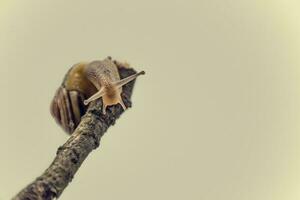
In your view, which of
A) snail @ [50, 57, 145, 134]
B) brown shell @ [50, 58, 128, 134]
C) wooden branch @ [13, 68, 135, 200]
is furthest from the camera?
brown shell @ [50, 58, 128, 134]

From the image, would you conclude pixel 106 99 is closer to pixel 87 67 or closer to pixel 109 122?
pixel 109 122

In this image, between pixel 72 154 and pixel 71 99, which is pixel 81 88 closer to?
pixel 71 99

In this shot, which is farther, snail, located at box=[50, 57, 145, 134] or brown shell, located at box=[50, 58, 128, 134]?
brown shell, located at box=[50, 58, 128, 134]

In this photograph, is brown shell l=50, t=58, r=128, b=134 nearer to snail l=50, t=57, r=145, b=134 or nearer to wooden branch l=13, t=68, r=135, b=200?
snail l=50, t=57, r=145, b=134

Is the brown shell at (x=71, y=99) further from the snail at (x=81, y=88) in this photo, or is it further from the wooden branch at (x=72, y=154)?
the wooden branch at (x=72, y=154)

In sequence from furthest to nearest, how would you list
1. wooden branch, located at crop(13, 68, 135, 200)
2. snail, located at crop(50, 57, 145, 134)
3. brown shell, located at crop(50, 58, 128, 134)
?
brown shell, located at crop(50, 58, 128, 134) < snail, located at crop(50, 57, 145, 134) < wooden branch, located at crop(13, 68, 135, 200)

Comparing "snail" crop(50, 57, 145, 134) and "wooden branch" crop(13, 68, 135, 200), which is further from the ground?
"snail" crop(50, 57, 145, 134)

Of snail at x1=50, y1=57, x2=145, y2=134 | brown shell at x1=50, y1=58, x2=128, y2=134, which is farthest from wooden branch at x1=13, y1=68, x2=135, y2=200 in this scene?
brown shell at x1=50, y1=58, x2=128, y2=134

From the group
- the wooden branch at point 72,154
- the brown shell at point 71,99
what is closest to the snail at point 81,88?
the brown shell at point 71,99
